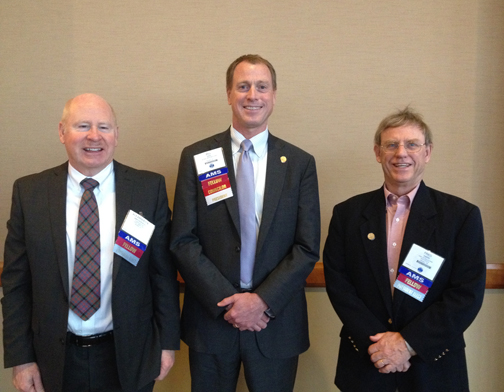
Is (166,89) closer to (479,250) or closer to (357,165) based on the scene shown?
(357,165)

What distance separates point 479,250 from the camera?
75.2 inches

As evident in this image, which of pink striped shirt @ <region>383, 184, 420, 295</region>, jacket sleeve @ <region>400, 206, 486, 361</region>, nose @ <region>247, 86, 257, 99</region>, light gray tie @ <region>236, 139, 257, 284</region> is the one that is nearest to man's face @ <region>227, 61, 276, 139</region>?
nose @ <region>247, 86, 257, 99</region>

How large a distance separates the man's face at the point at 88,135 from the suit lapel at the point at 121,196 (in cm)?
8

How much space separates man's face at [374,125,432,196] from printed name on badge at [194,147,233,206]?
723 millimetres

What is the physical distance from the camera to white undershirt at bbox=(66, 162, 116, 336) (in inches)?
74.8

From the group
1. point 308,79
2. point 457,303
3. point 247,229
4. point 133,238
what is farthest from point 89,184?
point 457,303

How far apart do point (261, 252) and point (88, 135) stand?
91 cm

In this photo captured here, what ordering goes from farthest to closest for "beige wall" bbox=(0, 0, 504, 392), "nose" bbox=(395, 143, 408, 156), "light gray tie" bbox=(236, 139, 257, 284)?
"beige wall" bbox=(0, 0, 504, 392), "light gray tie" bbox=(236, 139, 257, 284), "nose" bbox=(395, 143, 408, 156)

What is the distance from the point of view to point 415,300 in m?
1.94

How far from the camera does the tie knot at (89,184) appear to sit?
1953mm

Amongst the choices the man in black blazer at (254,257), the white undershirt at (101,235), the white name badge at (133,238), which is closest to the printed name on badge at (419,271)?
the man in black blazer at (254,257)

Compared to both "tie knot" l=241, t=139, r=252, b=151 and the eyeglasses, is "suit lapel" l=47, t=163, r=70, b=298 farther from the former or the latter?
the eyeglasses

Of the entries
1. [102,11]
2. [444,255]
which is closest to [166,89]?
[102,11]

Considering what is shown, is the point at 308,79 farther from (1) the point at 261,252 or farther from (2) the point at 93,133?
(2) the point at 93,133
